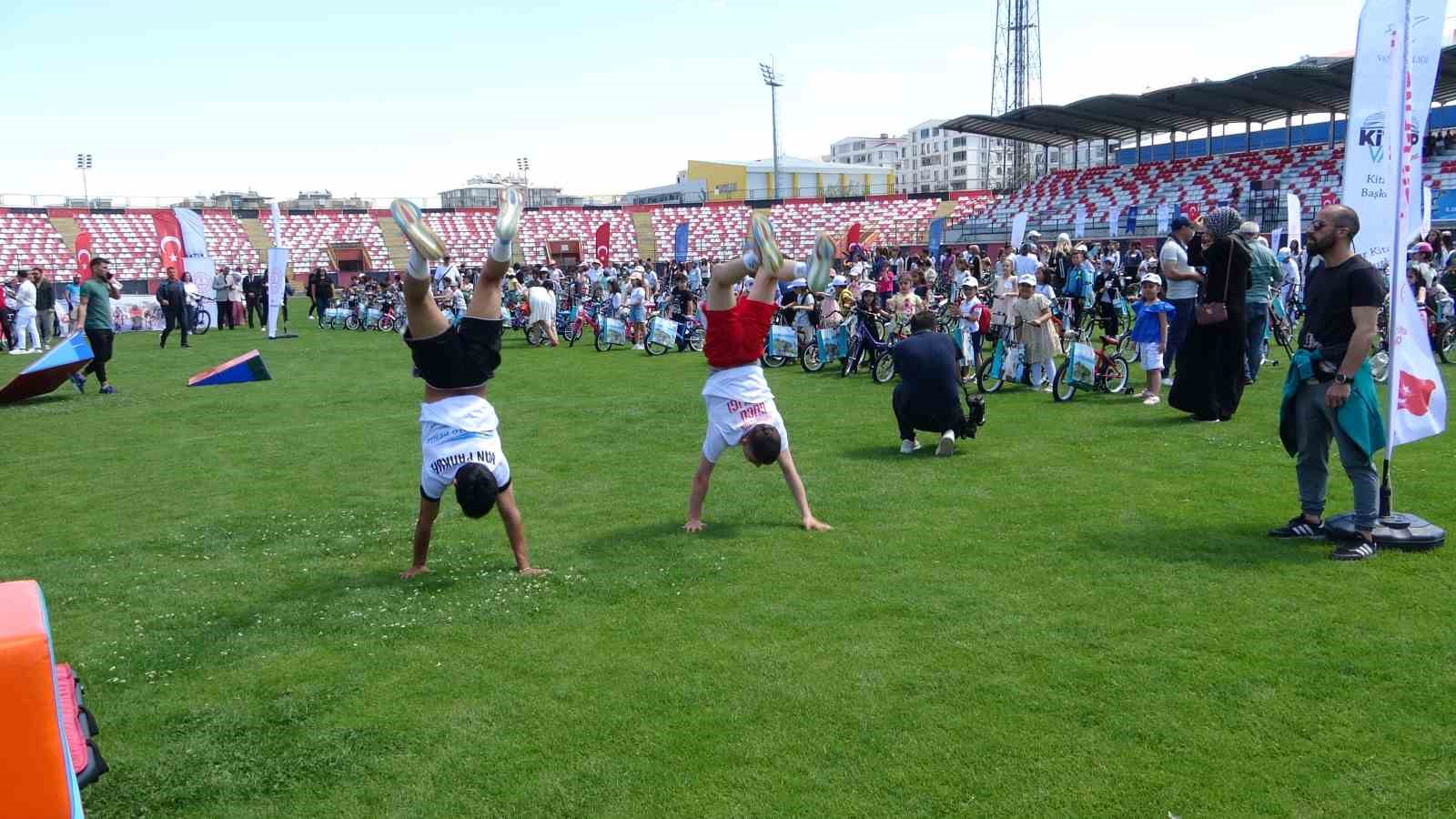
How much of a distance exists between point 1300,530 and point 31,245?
56388 millimetres

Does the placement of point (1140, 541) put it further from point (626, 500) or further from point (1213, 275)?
point (1213, 275)

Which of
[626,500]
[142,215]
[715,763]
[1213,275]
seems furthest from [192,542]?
[142,215]

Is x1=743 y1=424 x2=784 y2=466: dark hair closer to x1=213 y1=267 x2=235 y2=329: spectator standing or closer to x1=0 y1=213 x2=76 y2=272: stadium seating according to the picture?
x1=213 y1=267 x2=235 y2=329: spectator standing

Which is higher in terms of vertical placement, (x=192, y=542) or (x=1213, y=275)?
(x=1213, y=275)

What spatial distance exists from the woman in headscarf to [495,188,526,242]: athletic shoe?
692 centimetres

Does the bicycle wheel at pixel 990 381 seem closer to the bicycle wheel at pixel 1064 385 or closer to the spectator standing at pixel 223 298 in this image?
the bicycle wheel at pixel 1064 385

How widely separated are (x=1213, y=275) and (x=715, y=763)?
25.7ft

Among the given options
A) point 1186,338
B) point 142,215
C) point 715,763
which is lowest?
point 715,763

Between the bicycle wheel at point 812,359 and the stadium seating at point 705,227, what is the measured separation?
3956 cm

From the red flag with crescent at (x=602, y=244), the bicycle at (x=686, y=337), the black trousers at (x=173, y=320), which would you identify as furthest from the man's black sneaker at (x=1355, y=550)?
the red flag with crescent at (x=602, y=244)

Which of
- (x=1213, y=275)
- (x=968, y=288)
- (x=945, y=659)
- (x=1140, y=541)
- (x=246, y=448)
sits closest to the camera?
(x=945, y=659)

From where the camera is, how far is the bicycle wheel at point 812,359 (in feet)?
54.4

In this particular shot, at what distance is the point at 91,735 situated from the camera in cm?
399

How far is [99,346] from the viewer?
15.0 metres
